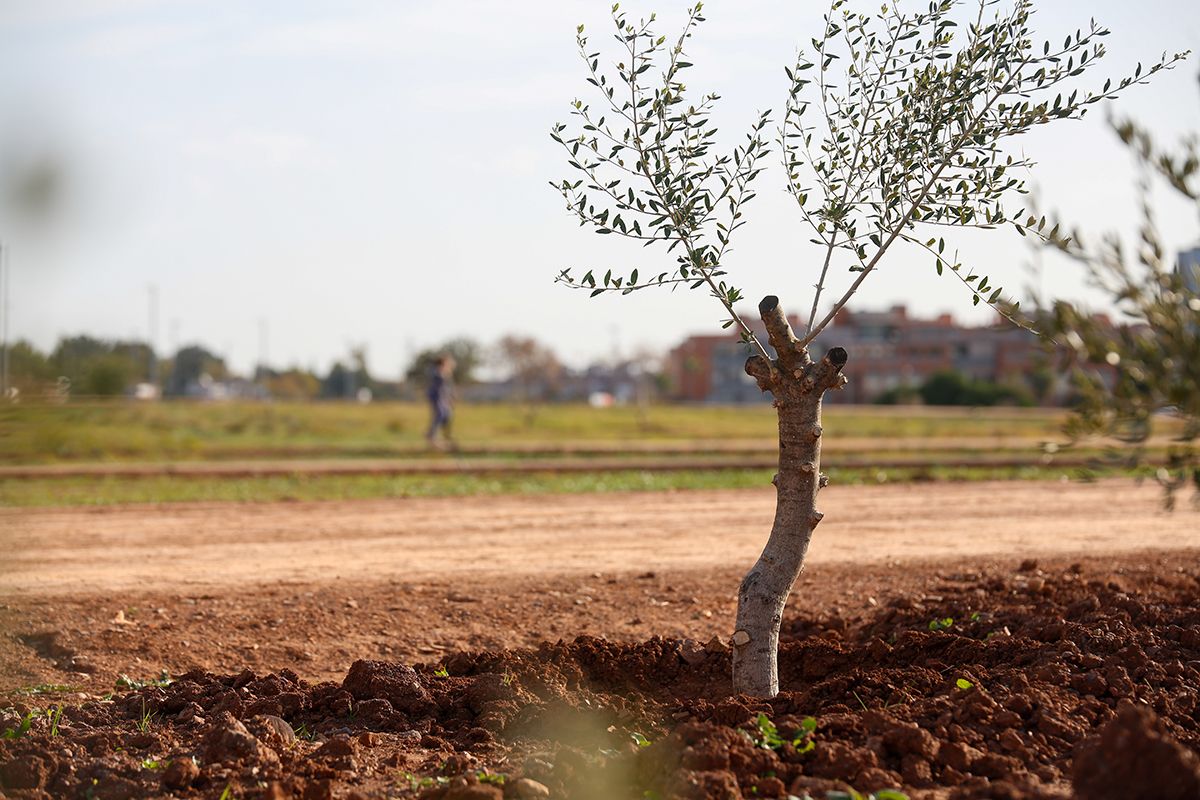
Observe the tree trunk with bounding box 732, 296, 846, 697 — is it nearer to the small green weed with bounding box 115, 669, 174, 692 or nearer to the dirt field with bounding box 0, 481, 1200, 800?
the dirt field with bounding box 0, 481, 1200, 800

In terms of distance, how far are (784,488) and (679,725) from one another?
144 centimetres

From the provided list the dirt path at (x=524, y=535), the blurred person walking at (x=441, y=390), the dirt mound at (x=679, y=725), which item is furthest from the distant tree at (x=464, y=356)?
the dirt mound at (x=679, y=725)

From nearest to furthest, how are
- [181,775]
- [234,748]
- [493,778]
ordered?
[493,778]
[181,775]
[234,748]

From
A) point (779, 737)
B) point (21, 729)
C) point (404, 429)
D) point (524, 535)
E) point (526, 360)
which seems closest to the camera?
point (779, 737)

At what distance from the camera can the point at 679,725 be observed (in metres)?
5.34

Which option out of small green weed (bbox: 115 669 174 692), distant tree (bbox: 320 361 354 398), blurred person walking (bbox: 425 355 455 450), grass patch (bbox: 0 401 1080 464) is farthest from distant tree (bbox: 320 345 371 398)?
small green weed (bbox: 115 669 174 692)

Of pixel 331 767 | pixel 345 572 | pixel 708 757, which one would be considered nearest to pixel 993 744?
pixel 708 757

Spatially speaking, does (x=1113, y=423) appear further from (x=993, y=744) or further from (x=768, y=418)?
(x=768, y=418)

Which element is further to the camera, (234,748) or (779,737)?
(234,748)

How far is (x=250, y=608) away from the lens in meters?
9.07

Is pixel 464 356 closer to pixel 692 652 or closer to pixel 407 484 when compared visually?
pixel 407 484

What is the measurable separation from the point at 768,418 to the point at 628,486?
4426 cm

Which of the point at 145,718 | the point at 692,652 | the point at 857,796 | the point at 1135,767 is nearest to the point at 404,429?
the point at 692,652

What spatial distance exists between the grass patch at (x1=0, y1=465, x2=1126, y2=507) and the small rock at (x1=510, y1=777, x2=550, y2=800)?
13835 millimetres
